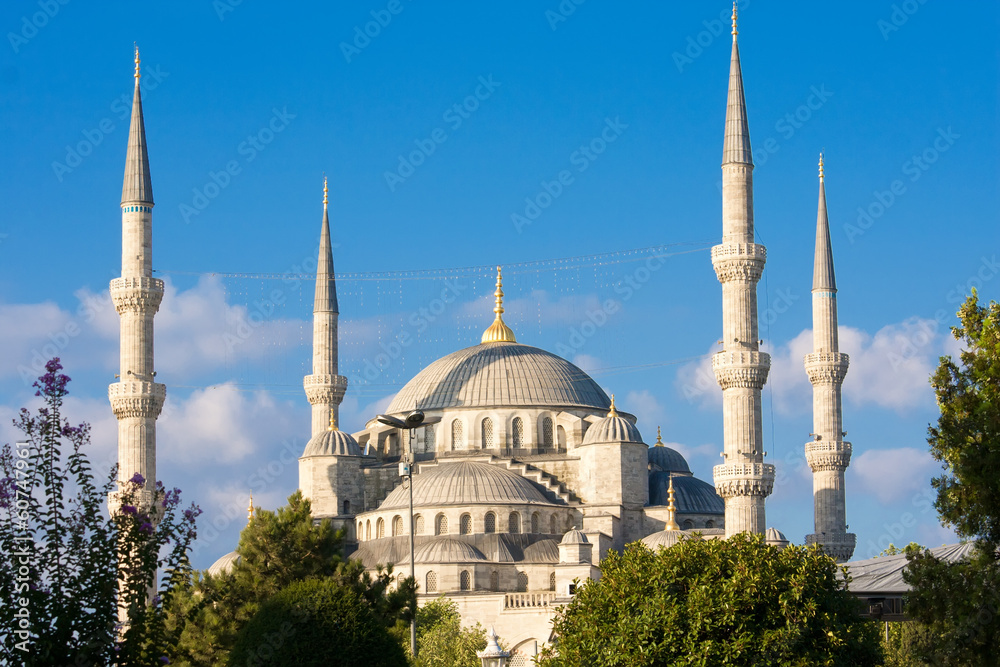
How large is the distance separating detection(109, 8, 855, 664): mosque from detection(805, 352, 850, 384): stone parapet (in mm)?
51

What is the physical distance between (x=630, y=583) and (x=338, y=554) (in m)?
6.01

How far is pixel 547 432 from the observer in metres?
51.9

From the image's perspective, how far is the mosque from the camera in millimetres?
42250

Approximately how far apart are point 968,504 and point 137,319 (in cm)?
3170

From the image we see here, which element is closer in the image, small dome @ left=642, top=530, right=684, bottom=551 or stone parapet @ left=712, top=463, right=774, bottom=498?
stone parapet @ left=712, top=463, right=774, bottom=498

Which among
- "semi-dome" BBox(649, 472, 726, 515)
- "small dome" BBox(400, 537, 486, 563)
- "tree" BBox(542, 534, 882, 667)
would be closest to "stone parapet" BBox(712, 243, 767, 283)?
"semi-dome" BBox(649, 472, 726, 515)

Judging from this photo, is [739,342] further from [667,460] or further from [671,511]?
[667,460]

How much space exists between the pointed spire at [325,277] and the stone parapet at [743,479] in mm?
16850

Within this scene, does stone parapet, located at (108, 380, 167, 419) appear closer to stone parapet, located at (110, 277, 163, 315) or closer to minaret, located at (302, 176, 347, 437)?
stone parapet, located at (110, 277, 163, 315)

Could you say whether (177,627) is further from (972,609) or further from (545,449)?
(545,449)

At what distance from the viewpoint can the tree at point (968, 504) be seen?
637 inches

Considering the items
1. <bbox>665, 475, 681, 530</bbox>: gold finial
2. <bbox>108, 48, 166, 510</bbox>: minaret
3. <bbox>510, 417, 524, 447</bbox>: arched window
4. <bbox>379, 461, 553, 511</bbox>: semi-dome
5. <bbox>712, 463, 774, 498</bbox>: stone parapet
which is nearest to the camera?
<bbox>712, 463, 774, 498</bbox>: stone parapet

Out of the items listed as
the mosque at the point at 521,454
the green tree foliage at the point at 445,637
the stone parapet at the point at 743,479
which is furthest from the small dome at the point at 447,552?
the stone parapet at the point at 743,479

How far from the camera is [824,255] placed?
52.3 m
